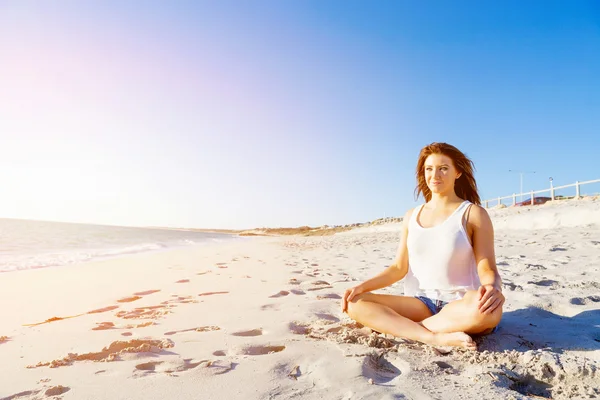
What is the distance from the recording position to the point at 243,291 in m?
4.87

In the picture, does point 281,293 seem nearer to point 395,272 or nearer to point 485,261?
point 395,272

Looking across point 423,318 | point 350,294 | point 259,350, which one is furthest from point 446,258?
point 259,350

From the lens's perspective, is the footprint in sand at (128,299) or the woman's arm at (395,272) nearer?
the woman's arm at (395,272)

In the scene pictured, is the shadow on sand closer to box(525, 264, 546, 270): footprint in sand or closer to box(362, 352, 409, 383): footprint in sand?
box(362, 352, 409, 383): footprint in sand

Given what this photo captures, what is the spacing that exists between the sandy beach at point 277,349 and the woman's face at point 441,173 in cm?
108

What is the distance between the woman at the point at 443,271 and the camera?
259 centimetres

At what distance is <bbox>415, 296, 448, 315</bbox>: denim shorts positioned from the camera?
2.92 m

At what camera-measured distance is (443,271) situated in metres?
2.87

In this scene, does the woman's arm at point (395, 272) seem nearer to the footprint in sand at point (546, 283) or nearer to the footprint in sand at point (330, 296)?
the footprint in sand at point (330, 296)

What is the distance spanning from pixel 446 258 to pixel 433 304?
378 millimetres

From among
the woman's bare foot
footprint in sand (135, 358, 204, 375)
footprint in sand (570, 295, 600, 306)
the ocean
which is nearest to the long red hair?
the woman's bare foot

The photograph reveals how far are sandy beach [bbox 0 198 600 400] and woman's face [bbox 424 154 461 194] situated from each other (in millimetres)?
1080

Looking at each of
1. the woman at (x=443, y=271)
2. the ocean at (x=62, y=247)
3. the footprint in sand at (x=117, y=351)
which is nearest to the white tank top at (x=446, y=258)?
the woman at (x=443, y=271)

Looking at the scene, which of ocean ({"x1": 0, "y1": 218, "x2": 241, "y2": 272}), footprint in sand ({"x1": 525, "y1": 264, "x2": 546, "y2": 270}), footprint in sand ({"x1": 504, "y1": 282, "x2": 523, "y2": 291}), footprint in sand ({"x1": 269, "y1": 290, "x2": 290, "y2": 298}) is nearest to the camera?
footprint in sand ({"x1": 504, "y1": 282, "x2": 523, "y2": 291})
